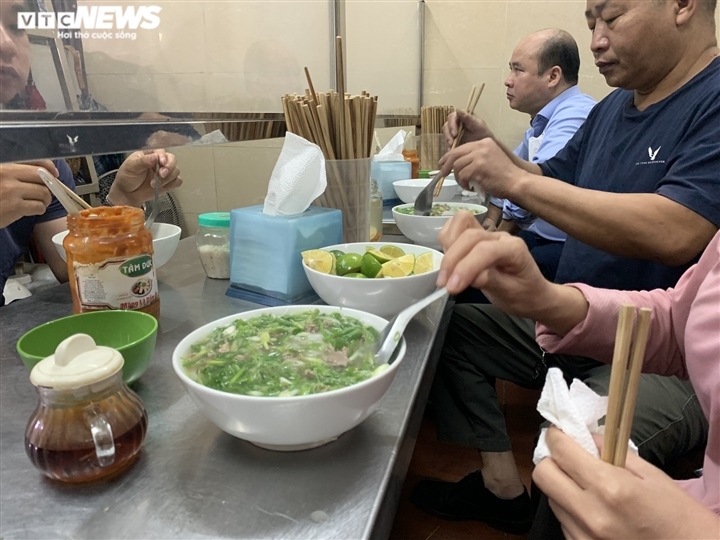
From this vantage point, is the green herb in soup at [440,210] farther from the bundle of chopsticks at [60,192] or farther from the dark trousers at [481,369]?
the bundle of chopsticks at [60,192]

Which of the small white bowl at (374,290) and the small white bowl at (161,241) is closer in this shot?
the small white bowl at (374,290)

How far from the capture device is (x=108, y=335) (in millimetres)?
792

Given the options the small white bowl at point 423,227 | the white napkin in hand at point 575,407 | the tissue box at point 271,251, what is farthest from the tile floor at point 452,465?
the white napkin in hand at point 575,407

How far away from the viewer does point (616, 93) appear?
5.58 feet

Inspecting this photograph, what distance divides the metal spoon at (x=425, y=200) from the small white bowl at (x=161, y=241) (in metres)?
0.80

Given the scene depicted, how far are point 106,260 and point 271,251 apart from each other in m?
0.33

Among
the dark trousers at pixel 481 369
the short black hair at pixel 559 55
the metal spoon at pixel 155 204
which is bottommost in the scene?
the dark trousers at pixel 481 369

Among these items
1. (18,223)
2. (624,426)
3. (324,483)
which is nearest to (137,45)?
(18,223)

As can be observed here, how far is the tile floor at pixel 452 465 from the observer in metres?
1.62

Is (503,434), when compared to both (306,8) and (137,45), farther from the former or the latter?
(306,8)

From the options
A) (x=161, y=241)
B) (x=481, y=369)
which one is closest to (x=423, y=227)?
(x=481, y=369)

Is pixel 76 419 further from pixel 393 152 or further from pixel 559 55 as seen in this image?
pixel 559 55

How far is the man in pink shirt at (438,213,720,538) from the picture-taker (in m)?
0.52

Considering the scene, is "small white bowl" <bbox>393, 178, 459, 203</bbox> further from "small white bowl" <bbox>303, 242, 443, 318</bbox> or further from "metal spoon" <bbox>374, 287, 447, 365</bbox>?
"metal spoon" <bbox>374, 287, 447, 365</bbox>
